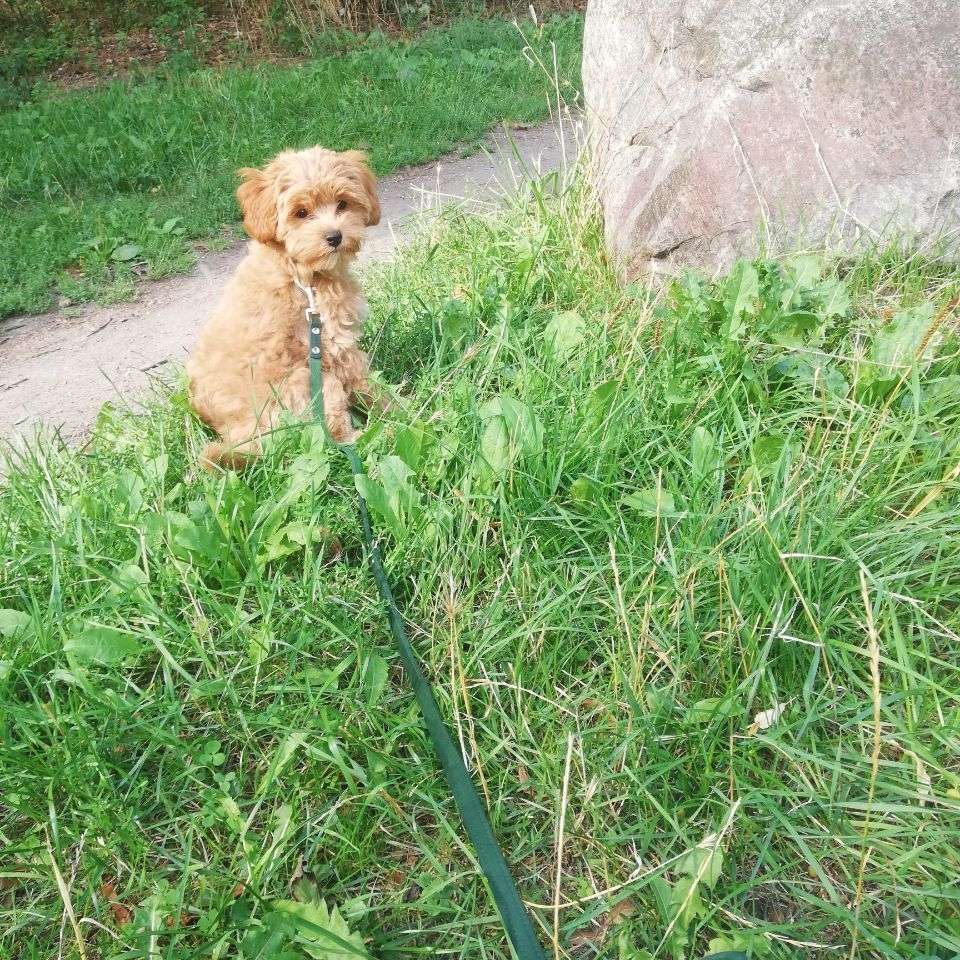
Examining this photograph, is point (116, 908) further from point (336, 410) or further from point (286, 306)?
point (286, 306)

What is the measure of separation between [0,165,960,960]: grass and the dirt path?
128 centimetres

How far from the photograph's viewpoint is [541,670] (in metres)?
2.19

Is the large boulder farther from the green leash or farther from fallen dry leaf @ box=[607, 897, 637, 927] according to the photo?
fallen dry leaf @ box=[607, 897, 637, 927]

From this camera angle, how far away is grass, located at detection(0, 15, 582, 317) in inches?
217

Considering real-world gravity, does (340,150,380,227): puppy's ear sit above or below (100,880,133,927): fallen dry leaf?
above

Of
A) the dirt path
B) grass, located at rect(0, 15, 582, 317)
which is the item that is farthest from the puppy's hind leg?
grass, located at rect(0, 15, 582, 317)

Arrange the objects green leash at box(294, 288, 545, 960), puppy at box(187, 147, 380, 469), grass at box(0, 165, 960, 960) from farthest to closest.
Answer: puppy at box(187, 147, 380, 469) → grass at box(0, 165, 960, 960) → green leash at box(294, 288, 545, 960)

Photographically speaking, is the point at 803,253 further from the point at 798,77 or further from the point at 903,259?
the point at 798,77

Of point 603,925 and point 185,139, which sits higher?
point 185,139

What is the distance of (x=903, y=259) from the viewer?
3.34 meters

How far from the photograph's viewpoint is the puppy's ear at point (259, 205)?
3.19m

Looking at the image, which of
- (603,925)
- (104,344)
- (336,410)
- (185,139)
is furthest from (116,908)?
(185,139)

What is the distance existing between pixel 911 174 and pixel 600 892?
10.2ft

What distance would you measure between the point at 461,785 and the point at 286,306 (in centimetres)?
219
